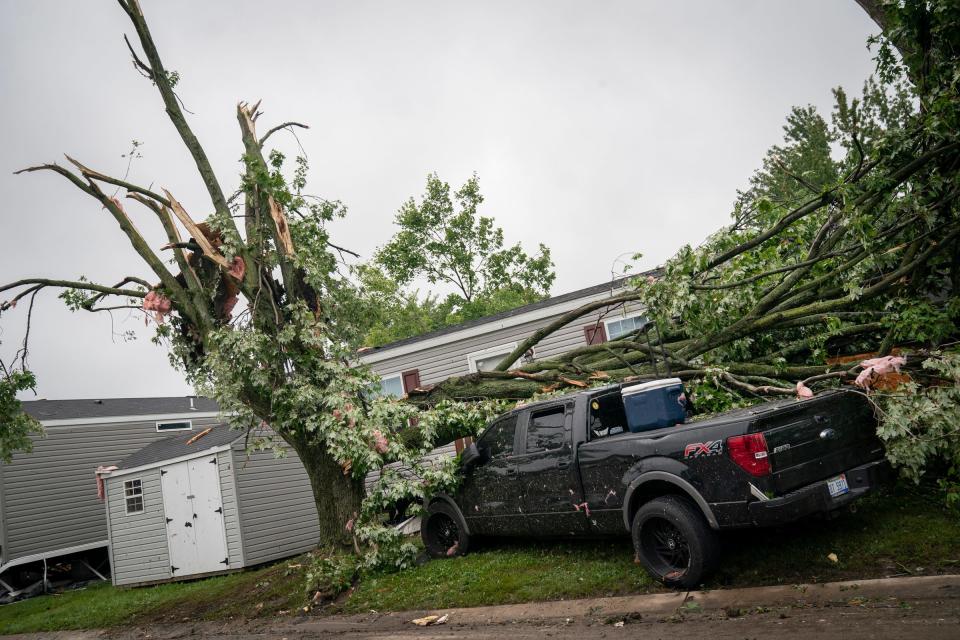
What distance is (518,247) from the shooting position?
121 ft

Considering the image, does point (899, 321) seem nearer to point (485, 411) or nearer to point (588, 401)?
point (588, 401)

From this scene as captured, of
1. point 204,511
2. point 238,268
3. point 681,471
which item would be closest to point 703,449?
point 681,471

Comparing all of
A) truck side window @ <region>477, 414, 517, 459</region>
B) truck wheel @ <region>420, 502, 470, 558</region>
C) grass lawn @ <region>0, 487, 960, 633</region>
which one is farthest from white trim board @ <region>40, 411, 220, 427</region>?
truck side window @ <region>477, 414, 517, 459</region>

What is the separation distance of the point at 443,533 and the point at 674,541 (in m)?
3.69

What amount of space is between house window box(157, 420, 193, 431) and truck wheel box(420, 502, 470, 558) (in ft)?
54.5

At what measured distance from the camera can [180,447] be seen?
1596 centimetres

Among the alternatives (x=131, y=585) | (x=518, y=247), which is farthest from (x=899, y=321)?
(x=518, y=247)

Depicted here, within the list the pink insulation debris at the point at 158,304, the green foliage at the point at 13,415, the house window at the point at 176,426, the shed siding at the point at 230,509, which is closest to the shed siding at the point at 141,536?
the shed siding at the point at 230,509

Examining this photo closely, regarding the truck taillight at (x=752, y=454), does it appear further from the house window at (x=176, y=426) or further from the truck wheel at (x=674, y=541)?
the house window at (x=176, y=426)

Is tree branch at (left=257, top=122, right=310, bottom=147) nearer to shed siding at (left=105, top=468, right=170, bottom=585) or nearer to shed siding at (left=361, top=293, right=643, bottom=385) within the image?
shed siding at (left=361, top=293, right=643, bottom=385)

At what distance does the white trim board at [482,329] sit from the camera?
1477cm

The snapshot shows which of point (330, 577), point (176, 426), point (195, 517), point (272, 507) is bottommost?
point (330, 577)

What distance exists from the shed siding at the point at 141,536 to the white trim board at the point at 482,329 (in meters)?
5.55

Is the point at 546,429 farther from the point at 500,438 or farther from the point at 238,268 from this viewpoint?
the point at 238,268
